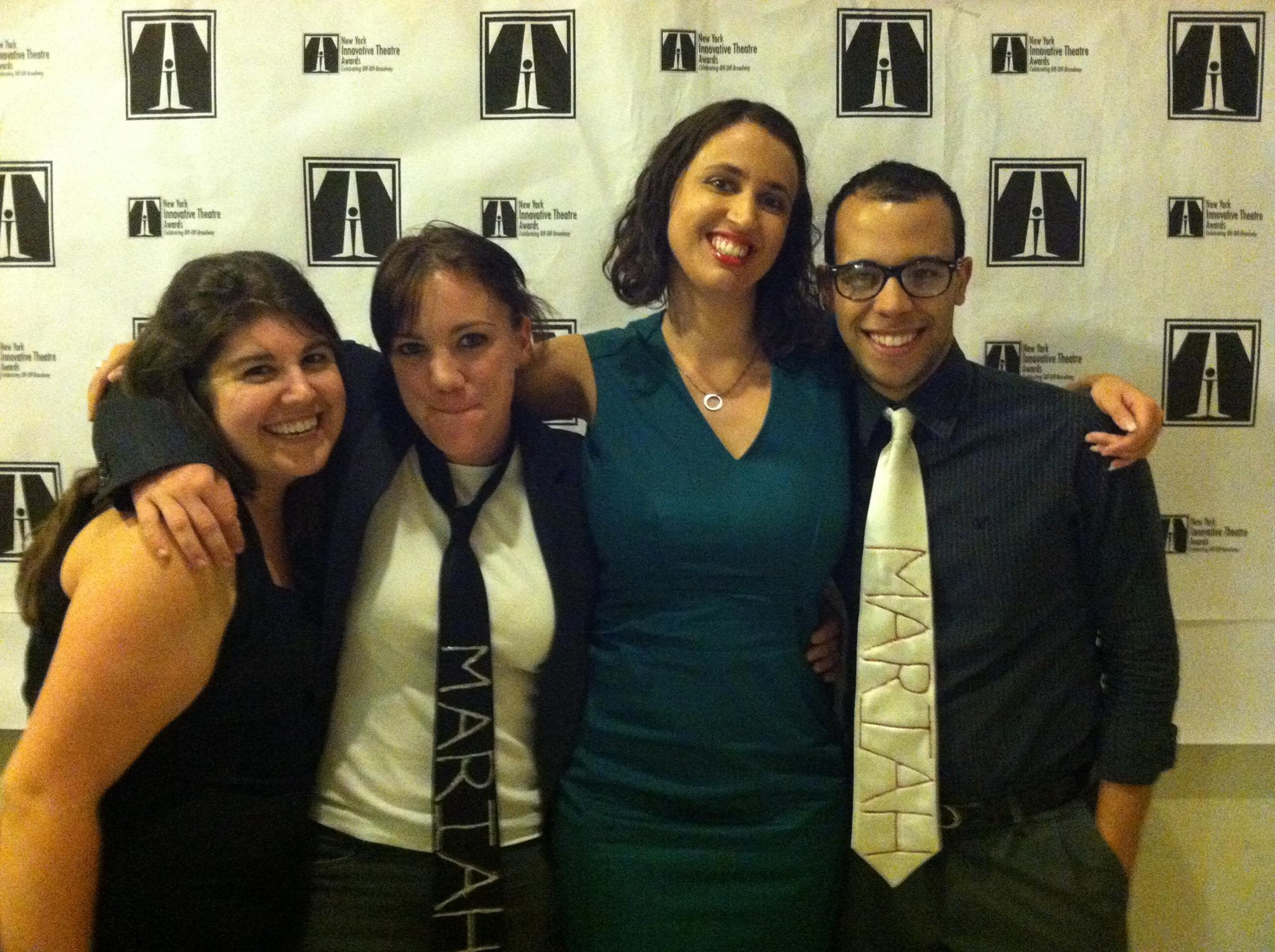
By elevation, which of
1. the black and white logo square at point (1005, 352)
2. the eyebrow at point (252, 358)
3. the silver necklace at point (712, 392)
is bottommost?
the silver necklace at point (712, 392)

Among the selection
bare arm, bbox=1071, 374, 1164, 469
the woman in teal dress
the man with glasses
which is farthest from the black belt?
bare arm, bbox=1071, 374, 1164, 469

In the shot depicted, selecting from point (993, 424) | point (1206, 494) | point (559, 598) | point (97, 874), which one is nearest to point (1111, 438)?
point (993, 424)

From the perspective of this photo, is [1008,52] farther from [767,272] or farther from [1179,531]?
[1179,531]

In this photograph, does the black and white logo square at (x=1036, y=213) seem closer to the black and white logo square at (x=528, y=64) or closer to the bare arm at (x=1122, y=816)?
the black and white logo square at (x=528, y=64)

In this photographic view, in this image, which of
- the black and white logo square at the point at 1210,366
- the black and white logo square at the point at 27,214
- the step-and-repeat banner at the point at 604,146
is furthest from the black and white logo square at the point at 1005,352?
the black and white logo square at the point at 27,214

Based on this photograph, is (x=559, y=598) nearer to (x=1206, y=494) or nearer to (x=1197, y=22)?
(x=1206, y=494)

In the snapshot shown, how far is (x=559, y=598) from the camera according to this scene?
1.25 meters

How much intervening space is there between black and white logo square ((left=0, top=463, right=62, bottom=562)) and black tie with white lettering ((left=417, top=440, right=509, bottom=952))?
38.1 inches

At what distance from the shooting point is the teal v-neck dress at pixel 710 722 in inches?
47.8

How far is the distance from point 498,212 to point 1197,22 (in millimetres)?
1334

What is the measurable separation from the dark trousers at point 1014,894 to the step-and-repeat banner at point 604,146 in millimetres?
846

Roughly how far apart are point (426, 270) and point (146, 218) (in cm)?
77

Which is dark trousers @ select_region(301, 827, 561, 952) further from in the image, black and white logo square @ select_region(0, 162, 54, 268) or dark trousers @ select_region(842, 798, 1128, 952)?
black and white logo square @ select_region(0, 162, 54, 268)

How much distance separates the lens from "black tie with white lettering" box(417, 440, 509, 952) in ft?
3.96
